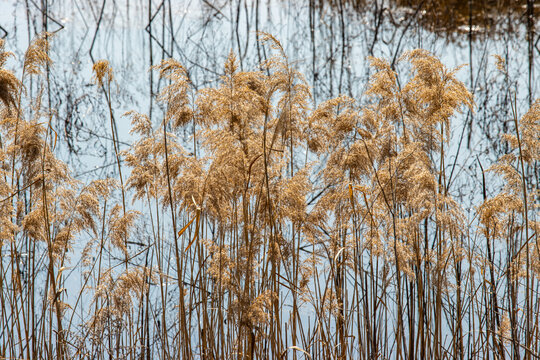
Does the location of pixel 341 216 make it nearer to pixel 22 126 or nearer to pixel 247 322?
pixel 247 322

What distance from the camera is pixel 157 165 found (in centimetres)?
262

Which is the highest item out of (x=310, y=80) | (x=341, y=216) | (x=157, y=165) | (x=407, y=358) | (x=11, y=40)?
(x=11, y=40)

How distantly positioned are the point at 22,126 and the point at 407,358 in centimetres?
211

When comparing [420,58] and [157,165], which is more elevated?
[420,58]

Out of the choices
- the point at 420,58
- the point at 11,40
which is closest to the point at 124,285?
the point at 420,58

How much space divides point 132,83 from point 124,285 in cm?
424

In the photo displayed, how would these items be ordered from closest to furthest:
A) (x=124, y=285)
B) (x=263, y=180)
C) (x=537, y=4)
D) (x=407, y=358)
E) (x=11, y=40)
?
(x=263, y=180) → (x=124, y=285) → (x=407, y=358) → (x=11, y=40) → (x=537, y=4)

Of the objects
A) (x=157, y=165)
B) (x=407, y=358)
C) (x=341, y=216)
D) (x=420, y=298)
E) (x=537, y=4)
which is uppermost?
(x=537, y=4)

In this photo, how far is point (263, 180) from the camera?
2.27 meters

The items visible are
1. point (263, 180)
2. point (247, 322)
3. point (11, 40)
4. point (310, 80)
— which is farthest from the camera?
point (11, 40)

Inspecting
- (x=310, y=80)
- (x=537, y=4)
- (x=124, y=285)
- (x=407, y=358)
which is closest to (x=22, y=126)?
(x=124, y=285)

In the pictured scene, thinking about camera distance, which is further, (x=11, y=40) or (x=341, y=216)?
(x=11, y=40)

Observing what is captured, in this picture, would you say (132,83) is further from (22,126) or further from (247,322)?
(247,322)

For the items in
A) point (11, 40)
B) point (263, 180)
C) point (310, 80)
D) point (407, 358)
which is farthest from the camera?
point (11, 40)
